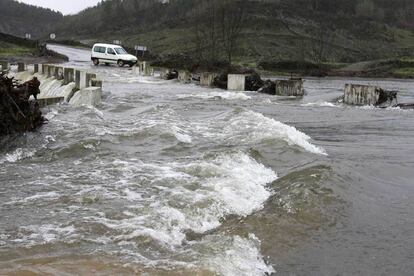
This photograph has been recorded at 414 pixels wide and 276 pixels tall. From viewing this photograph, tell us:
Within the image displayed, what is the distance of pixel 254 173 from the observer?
25.1 ft

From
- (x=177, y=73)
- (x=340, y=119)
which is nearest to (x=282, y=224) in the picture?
(x=340, y=119)

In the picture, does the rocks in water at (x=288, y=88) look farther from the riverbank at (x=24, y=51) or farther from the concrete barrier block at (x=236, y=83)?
the riverbank at (x=24, y=51)

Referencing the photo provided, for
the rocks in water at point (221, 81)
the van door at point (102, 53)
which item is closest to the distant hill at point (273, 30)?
the van door at point (102, 53)

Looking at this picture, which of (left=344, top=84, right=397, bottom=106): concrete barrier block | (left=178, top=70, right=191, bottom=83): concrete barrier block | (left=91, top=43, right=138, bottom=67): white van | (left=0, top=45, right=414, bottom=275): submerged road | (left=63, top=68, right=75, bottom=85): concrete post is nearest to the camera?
(left=0, top=45, right=414, bottom=275): submerged road

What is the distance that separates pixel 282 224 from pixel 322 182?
1.78 metres

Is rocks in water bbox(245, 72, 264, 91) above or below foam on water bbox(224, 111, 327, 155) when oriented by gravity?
above

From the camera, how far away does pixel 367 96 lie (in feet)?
71.6

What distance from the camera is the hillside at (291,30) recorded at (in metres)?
72.7

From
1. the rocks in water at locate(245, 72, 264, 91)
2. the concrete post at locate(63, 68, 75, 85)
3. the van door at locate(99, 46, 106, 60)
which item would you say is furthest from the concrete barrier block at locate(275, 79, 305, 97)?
the van door at locate(99, 46, 106, 60)

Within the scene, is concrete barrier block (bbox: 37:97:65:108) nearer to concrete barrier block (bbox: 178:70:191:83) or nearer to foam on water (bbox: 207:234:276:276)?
foam on water (bbox: 207:234:276:276)

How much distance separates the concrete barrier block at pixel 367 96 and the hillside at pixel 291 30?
3171 cm

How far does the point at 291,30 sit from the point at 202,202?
87027 mm

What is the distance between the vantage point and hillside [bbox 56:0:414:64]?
72688 mm

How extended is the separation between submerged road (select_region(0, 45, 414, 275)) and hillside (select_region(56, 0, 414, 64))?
144 feet
